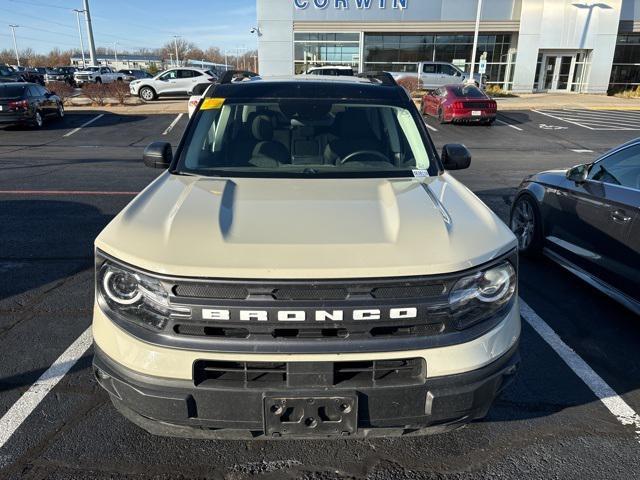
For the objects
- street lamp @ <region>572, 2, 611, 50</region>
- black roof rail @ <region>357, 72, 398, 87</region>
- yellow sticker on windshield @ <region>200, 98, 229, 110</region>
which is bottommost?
yellow sticker on windshield @ <region>200, 98, 229, 110</region>

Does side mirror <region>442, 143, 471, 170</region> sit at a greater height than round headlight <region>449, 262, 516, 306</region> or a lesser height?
greater

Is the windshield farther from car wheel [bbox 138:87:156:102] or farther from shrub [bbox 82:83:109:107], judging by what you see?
car wheel [bbox 138:87:156:102]

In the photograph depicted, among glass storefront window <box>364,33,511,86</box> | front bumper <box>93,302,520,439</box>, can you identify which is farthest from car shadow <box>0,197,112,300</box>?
glass storefront window <box>364,33,511,86</box>

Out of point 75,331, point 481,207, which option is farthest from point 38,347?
point 481,207

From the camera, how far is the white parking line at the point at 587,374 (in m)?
2.93

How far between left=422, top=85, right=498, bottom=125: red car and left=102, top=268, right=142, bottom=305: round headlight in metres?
18.2

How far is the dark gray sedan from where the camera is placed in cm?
375

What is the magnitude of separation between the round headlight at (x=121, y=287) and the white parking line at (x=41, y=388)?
4.02ft

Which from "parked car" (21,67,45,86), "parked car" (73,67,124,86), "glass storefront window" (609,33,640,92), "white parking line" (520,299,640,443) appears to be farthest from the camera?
"parked car" (73,67,124,86)

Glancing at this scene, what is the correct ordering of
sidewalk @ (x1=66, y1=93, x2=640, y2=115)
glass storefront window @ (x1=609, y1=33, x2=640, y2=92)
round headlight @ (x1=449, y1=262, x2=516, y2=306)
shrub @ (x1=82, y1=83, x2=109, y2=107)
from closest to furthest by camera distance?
round headlight @ (x1=449, y1=262, x2=516, y2=306)
sidewalk @ (x1=66, y1=93, x2=640, y2=115)
shrub @ (x1=82, y1=83, x2=109, y2=107)
glass storefront window @ (x1=609, y1=33, x2=640, y2=92)

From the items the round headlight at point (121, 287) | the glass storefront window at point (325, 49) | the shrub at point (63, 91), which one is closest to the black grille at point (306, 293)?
the round headlight at point (121, 287)

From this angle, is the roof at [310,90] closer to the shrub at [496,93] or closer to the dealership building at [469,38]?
the shrub at [496,93]

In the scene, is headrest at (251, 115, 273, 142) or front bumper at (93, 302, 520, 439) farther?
headrest at (251, 115, 273, 142)

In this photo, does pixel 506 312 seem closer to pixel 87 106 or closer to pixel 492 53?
pixel 87 106
